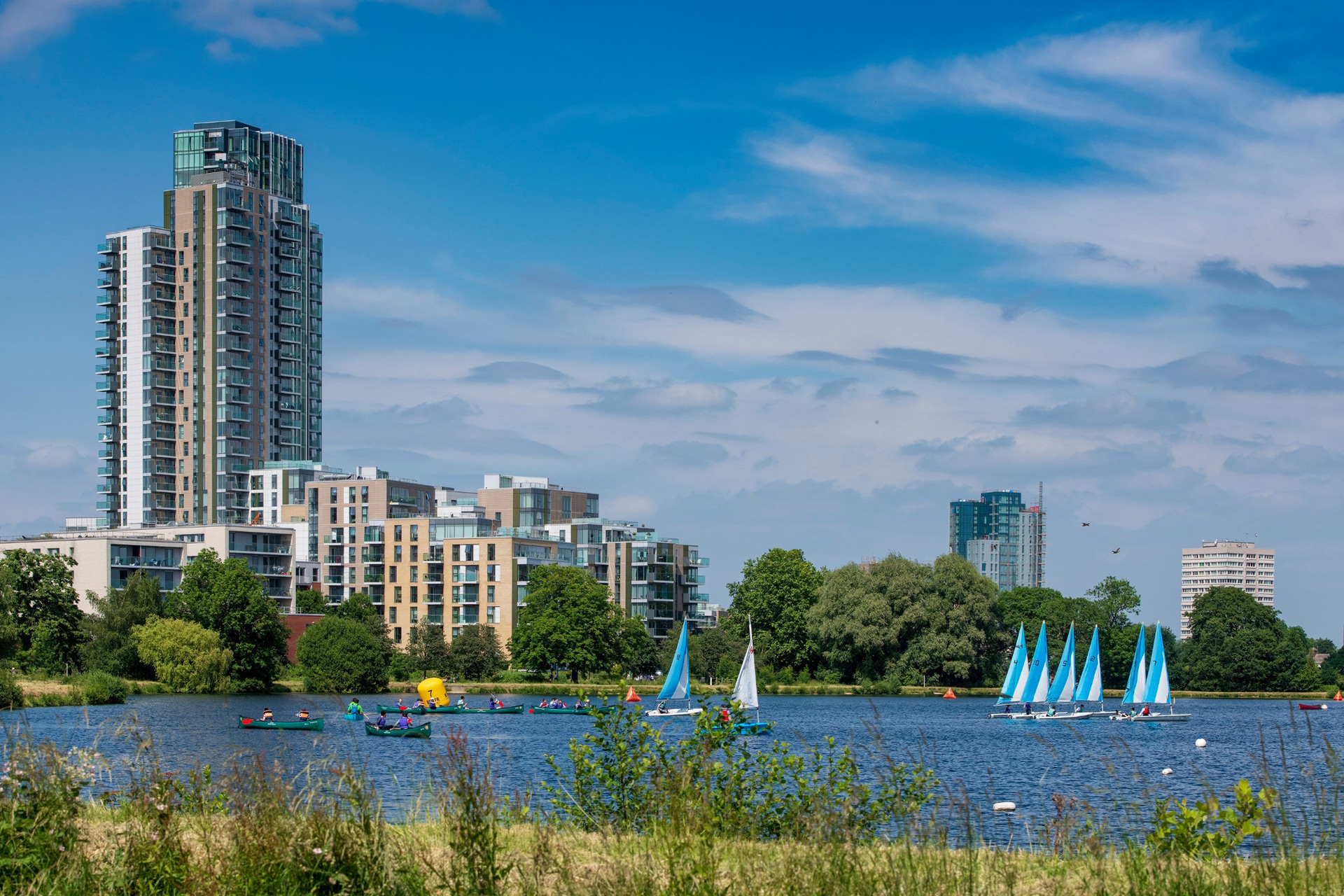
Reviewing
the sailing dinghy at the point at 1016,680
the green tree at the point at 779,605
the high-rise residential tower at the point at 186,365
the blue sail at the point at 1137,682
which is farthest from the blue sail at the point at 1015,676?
the high-rise residential tower at the point at 186,365

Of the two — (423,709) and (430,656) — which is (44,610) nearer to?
(423,709)

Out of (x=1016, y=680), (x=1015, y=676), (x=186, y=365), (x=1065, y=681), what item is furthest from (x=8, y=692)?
(x=186, y=365)

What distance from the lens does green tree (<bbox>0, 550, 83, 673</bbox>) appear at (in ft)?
304

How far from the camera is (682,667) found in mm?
80188

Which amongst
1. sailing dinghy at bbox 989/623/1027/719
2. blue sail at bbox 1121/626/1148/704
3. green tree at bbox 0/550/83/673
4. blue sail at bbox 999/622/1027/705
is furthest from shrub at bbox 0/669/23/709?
blue sail at bbox 1121/626/1148/704

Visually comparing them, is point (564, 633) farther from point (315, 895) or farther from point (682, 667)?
point (315, 895)

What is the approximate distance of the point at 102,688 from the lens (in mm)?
82750

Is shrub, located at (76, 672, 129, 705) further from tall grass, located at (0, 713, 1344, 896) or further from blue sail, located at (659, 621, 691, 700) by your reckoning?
tall grass, located at (0, 713, 1344, 896)

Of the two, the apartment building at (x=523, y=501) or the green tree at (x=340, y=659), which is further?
the apartment building at (x=523, y=501)

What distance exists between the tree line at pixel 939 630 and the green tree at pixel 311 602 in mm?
41857

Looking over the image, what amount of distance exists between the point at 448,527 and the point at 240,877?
146 meters

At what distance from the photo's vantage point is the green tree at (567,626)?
126 meters

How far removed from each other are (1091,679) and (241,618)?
62.8 m

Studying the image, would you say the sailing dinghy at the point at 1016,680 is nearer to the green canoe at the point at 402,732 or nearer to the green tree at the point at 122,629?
the green canoe at the point at 402,732
